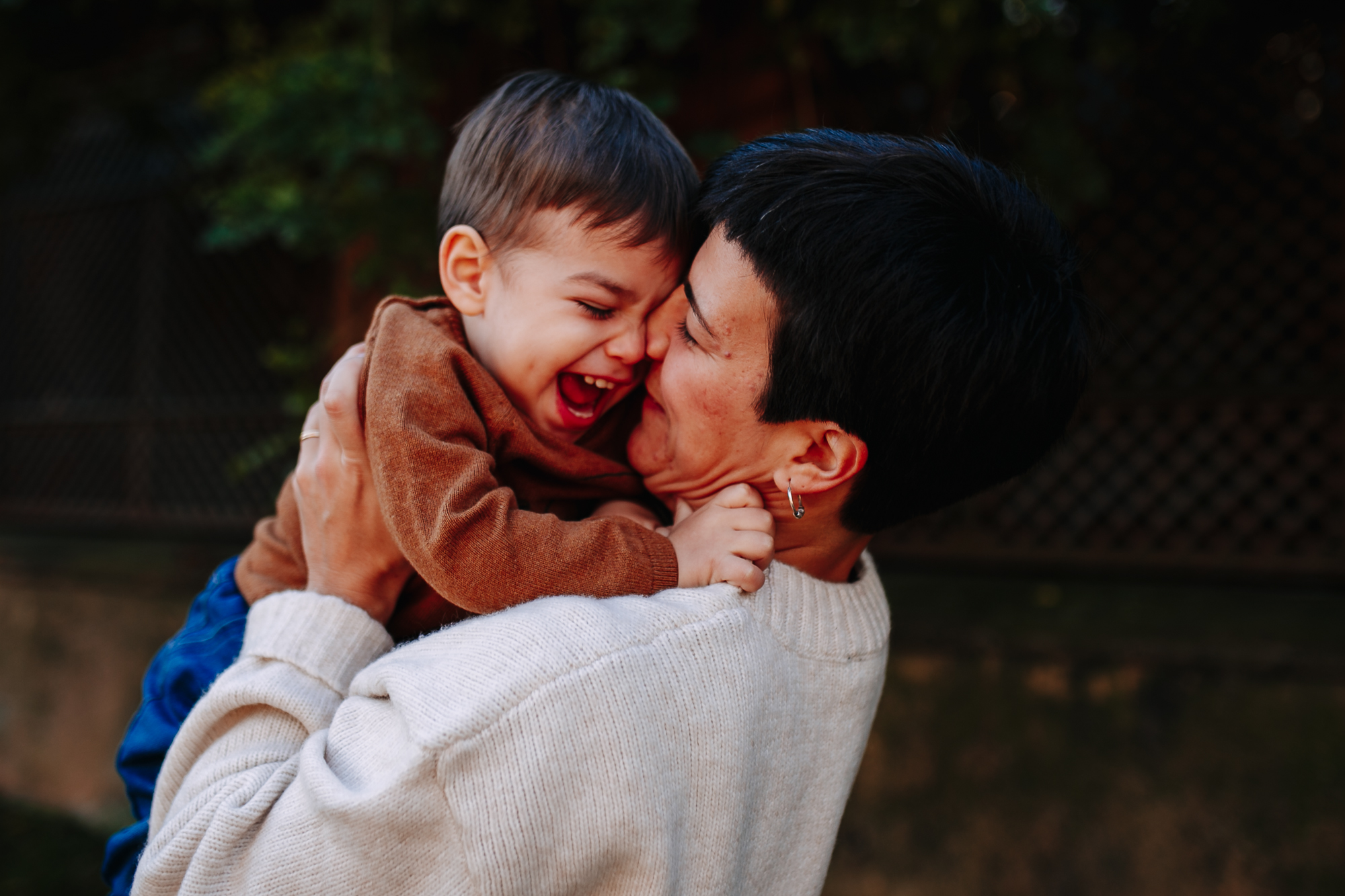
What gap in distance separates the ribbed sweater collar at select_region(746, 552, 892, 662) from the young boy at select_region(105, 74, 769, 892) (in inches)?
3.9

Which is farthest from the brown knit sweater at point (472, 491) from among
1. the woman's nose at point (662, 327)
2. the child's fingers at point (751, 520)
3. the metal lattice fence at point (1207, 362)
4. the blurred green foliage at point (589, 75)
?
the metal lattice fence at point (1207, 362)

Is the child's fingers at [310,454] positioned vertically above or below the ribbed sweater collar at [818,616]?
above

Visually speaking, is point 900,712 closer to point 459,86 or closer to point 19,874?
point 459,86

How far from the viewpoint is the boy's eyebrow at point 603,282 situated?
1.52 meters

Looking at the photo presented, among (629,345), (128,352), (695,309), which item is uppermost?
(695,309)

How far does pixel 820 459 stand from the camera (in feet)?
4.54

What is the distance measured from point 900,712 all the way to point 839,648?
8.46ft

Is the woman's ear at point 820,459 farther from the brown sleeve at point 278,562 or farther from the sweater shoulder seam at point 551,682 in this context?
the brown sleeve at point 278,562

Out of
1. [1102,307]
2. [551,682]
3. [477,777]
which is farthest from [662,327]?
[1102,307]

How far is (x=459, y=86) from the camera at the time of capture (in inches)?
184

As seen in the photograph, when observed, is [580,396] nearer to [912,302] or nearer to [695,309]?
[695,309]

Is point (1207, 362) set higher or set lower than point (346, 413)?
lower

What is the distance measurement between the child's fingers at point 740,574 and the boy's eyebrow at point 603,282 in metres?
0.51

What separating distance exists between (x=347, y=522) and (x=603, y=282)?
0.55 meters
